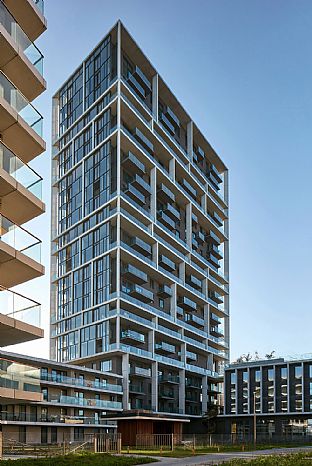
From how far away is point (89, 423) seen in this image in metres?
68.9

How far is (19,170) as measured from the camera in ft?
79.3

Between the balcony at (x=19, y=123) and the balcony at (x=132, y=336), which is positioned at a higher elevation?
the balcony at (x=19, y=123)

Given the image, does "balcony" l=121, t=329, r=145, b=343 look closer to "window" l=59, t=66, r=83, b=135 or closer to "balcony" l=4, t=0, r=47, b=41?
"window" l=59, t=66, r=83, b=135

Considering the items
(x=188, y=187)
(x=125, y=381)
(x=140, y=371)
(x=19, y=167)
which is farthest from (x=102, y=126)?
(x=19, y=167)

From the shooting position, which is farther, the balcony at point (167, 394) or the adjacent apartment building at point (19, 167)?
the balcony at point (167, 394)

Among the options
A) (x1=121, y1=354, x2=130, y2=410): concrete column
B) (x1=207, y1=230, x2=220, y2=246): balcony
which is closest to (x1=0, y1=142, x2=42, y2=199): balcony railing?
(x1=121, y1=354, x2=130, y2=410): concrete column

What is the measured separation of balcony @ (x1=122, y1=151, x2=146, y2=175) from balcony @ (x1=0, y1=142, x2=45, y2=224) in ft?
188

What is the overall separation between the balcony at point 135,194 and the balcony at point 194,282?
19.3m

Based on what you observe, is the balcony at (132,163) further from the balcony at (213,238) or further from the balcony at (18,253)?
the balcony at (18,253)

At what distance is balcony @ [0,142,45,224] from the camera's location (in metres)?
23.4

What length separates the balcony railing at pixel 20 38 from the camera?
80.9 ft

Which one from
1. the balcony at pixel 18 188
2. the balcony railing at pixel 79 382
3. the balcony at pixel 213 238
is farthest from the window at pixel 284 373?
the balcony at pixel 18 188

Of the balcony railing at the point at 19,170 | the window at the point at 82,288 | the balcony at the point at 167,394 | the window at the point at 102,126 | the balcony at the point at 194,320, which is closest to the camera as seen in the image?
the balcony railing at the point at 19,170

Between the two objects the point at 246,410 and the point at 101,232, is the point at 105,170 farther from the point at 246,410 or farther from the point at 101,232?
the point at 246,410
